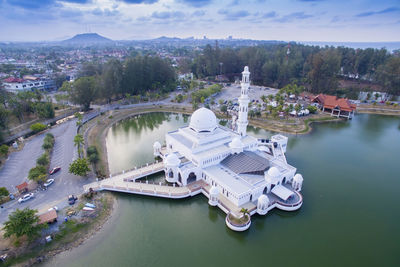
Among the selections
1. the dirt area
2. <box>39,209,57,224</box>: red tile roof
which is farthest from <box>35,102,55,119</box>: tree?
<box>39,209,57,224</box>: red tile roof

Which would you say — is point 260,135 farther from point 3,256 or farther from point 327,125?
point 3,256

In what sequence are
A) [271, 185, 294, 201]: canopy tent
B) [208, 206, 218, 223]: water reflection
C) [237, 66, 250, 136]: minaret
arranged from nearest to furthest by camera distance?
[208, 206, 218, 223]: water reflection, [271, 185, 294, 201]: canopy tent, [237, 66, 250, 136]: minaret

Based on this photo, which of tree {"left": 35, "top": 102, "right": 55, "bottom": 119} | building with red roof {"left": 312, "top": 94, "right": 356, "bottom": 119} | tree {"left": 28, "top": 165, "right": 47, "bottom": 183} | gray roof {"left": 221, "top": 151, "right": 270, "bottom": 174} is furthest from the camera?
building with red roof {"left": 312, "top": 94, "right": 356, "bottom": 119}

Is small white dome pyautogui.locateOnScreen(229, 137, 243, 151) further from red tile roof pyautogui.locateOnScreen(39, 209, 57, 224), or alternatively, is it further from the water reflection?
red tile roof pyautogui.locateOnScreen(39, 209, 57, 224)

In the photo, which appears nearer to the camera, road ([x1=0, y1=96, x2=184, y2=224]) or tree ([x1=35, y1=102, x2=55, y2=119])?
road ([x1=0, y1=96, x2=184, y2=224])

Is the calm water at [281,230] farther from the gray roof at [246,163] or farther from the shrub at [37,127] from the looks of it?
the shrub at [37,127]

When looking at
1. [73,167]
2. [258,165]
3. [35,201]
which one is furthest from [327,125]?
[35,201]

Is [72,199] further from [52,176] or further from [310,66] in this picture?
[310,66]

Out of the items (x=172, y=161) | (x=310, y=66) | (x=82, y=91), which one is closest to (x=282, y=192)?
(x=172, y=161)
